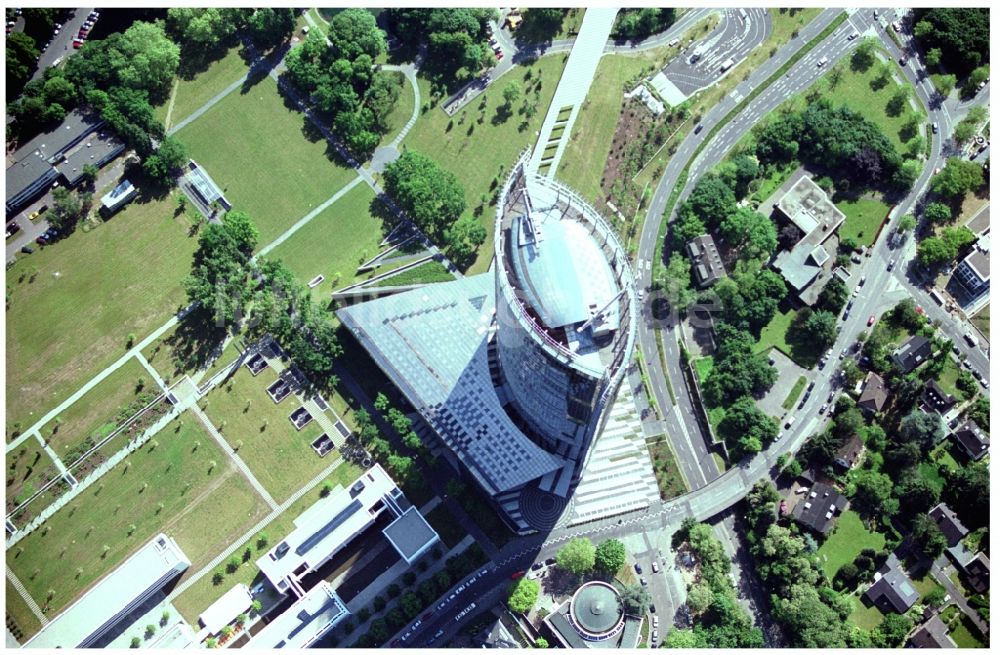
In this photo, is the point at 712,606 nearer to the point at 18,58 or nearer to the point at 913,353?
the point at 913,353

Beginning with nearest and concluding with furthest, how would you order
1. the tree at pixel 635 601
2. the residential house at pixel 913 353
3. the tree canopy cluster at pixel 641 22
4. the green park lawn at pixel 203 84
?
1. the tree at pixel 635 601
2. the residential house at pixel 913 353
3. the green park lawn at pixel 203 84
4. the tree canopy cluster at pixel 641 22

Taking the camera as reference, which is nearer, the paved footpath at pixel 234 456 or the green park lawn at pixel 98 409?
the paved footpath at pixel 234 456

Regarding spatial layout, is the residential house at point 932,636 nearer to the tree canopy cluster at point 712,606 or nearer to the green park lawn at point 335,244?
the tree canopy cluster at point 712,606

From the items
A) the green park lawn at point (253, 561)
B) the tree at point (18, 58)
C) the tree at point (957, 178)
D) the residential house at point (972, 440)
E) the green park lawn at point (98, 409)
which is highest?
the tree at point (18, 58)

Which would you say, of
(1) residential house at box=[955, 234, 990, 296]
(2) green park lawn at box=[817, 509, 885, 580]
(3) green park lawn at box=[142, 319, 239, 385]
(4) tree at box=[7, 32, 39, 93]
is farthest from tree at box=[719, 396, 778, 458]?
(4) tree at box=[7, 32, 39, 93]

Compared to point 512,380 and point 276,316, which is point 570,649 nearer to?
point 512,380

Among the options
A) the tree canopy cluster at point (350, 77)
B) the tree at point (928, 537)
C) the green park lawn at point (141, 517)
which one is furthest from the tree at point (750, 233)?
the green park lawn at point (141, 517)

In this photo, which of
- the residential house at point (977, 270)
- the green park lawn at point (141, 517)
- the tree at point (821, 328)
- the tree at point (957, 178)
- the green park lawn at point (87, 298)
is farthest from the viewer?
the tree at point (957, 178)
